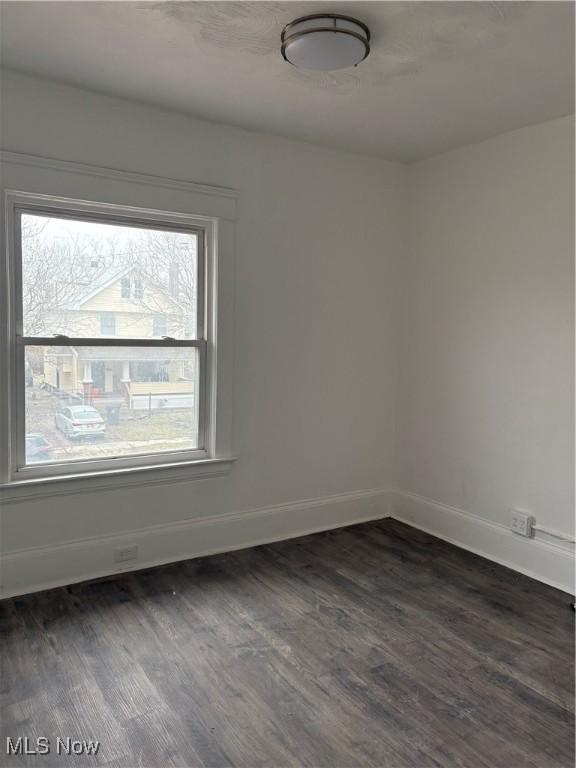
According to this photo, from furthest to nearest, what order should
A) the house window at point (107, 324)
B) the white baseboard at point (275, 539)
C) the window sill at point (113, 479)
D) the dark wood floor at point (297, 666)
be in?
the house window at point (107, 324) → the white baseboard at point (275, 539) → the window sill at point (113, 479) → the dark wood floor at point (297, 666)

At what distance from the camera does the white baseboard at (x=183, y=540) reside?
3092 millimetres

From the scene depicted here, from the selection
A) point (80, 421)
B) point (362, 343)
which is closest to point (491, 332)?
point (362, 343)

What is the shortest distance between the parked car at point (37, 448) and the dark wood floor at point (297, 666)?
70 cm

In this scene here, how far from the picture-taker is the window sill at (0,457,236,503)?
119 inches

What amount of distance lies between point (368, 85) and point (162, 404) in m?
2.04

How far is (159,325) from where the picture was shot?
344 cm

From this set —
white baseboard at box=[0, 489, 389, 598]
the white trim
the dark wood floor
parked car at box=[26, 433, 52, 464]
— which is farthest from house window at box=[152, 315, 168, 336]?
the dark wood floor

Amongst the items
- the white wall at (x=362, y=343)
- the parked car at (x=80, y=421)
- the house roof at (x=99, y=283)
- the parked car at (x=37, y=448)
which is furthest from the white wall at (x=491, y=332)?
the parked car at (x=37, y=448)

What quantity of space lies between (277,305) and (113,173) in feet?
4.08

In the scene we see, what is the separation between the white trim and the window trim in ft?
0.47

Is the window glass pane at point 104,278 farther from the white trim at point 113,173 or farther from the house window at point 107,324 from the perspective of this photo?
the white trim at point 113,173

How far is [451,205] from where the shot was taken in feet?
13.1

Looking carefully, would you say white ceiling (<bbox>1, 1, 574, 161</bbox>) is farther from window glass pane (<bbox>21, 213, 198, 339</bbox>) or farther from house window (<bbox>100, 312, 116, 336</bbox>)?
house window (<bbox>100, 312, 116, 336</bbox>)

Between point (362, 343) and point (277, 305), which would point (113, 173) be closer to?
point (277, 305)
